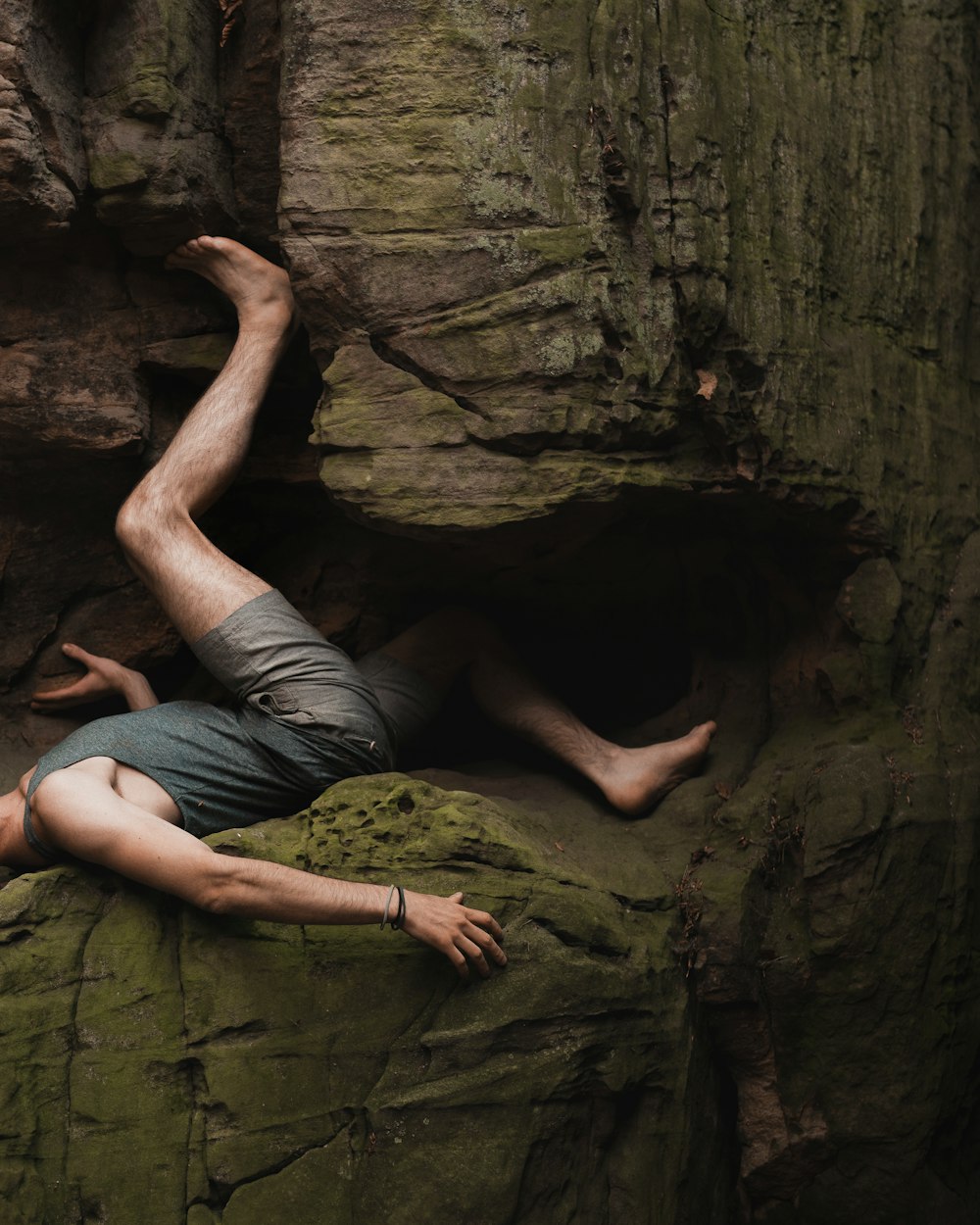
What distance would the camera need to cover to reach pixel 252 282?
4.06 m

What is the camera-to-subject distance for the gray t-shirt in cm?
361

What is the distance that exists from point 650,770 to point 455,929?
108cm

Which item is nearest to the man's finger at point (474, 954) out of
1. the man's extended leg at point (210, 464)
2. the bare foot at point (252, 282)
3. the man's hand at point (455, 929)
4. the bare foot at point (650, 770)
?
the man's hand at point (455, 929)

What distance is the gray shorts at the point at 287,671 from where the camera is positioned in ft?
12.3

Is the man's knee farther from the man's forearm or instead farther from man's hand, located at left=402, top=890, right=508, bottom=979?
man's hand, located at left=402, top=890, right=508, bottom=979

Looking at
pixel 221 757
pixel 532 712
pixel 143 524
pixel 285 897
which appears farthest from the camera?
pixel 532 712

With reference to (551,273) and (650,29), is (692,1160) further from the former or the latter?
(650,29)

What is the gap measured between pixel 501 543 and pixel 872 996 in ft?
5.36

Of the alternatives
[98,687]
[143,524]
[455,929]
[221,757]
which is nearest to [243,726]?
[221,757]

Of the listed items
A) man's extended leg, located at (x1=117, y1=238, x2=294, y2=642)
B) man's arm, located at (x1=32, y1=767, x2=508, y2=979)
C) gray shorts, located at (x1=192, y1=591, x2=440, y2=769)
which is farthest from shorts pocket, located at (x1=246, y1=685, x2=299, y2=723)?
man's arm, located at (x1=32, y1=767, x2=508, y2=979)

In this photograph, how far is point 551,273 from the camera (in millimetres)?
3723

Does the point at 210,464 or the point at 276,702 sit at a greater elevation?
the point at 210,464

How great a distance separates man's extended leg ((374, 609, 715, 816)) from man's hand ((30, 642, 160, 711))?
2.60 ft

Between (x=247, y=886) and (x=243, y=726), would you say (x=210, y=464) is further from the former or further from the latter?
(x=247, y=886)
